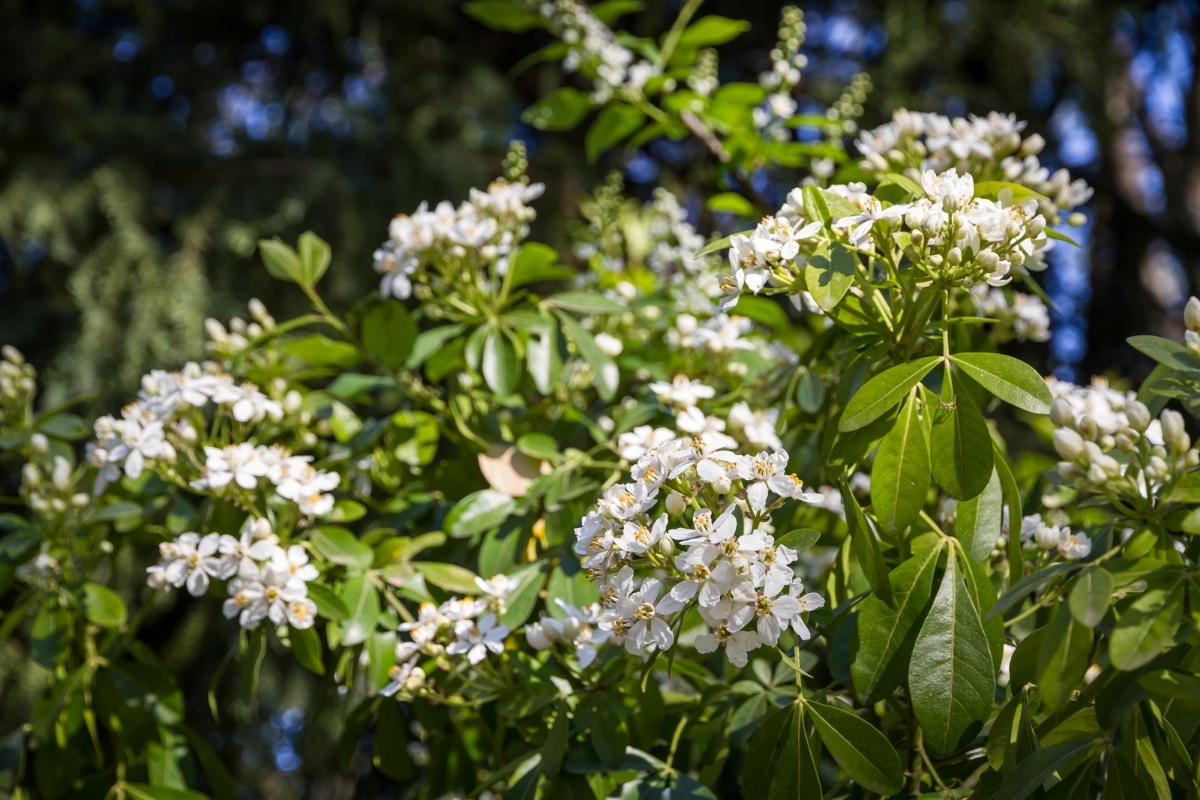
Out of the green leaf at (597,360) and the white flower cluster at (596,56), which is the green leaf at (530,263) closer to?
the green leaf at (597,360)

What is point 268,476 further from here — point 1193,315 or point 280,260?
point 1193,315

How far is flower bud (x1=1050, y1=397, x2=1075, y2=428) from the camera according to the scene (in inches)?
34.7

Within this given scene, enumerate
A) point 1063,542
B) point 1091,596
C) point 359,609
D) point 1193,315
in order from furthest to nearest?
point 359,609
point 1063,542
point 1193,315
point 1091,596

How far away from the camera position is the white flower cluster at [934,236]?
889 mm

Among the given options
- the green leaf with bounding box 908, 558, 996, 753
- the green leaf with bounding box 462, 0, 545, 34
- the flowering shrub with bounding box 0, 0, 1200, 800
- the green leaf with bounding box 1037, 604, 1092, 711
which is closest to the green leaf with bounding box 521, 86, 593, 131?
the flowering shrub with bounding box 0, 0, 1200, 800

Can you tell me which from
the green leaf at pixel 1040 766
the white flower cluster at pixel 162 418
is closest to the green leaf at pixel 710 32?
the white flower cluster at pixel 162 418

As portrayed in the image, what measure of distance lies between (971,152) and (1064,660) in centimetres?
77

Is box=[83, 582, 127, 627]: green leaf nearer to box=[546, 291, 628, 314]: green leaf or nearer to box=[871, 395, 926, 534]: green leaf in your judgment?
box=[546, 291, 628, 314]: green leaf

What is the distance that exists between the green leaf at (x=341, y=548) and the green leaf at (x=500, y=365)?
0.89ft

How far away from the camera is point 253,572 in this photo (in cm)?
109

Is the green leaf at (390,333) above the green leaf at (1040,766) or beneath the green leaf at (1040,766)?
beneath

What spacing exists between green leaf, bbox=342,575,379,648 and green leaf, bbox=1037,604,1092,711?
2.35 feet

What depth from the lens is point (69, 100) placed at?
3.06 metres

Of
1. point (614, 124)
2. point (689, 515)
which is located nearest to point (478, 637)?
point (689, 515)
